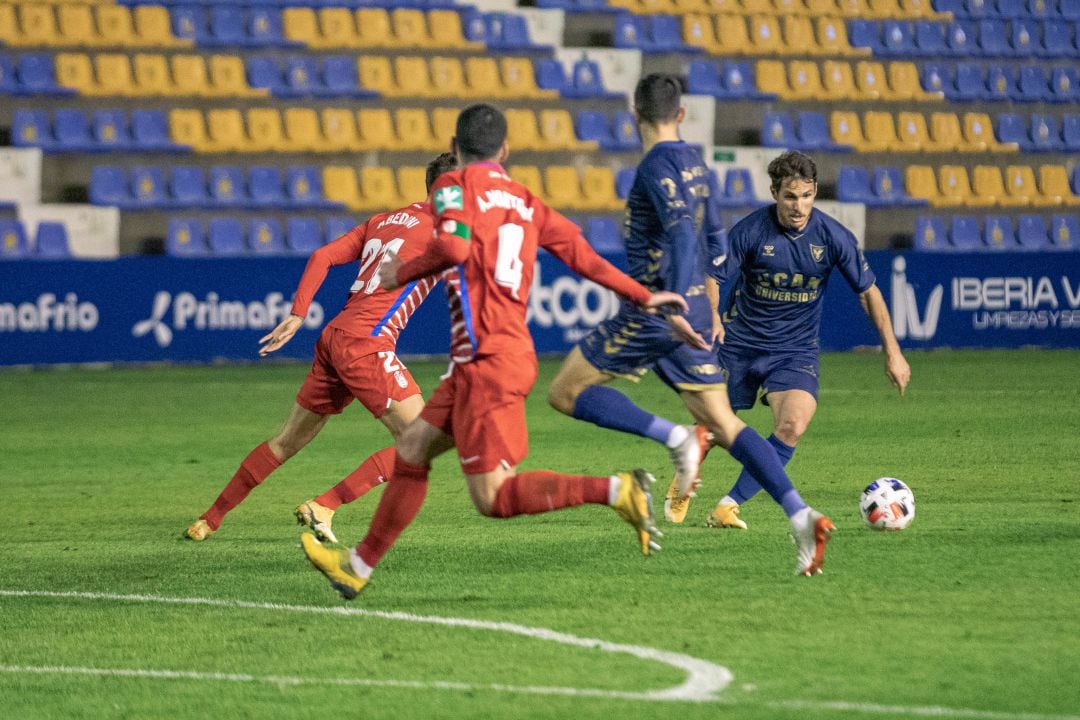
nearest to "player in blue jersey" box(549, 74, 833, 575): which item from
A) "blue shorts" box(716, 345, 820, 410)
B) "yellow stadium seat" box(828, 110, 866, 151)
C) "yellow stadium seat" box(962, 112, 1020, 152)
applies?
"blue shorts" box(716, 345, 820, 410)

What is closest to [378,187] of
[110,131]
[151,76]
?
[151,76]

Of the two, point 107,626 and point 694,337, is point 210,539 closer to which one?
point 107,626

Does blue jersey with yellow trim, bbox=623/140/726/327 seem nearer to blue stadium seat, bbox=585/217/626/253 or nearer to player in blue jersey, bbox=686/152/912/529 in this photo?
player in blue jersey, bbox=686/152/912/529

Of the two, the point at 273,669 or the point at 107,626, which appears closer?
the point at 273,669

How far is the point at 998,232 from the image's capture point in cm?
2447

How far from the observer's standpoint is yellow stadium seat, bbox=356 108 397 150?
864 inches

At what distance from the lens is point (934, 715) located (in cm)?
461

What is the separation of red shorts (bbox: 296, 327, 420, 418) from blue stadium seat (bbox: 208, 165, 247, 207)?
13.0 metres

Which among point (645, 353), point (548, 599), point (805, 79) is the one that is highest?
point (805, 79)

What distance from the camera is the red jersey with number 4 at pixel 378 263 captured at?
8.15 metres

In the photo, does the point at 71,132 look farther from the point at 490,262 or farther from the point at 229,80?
the point at 490,262

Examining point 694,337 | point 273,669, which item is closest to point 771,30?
point 694,337

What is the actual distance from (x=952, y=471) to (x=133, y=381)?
9.75 metres

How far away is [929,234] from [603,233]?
5048 millimetres
